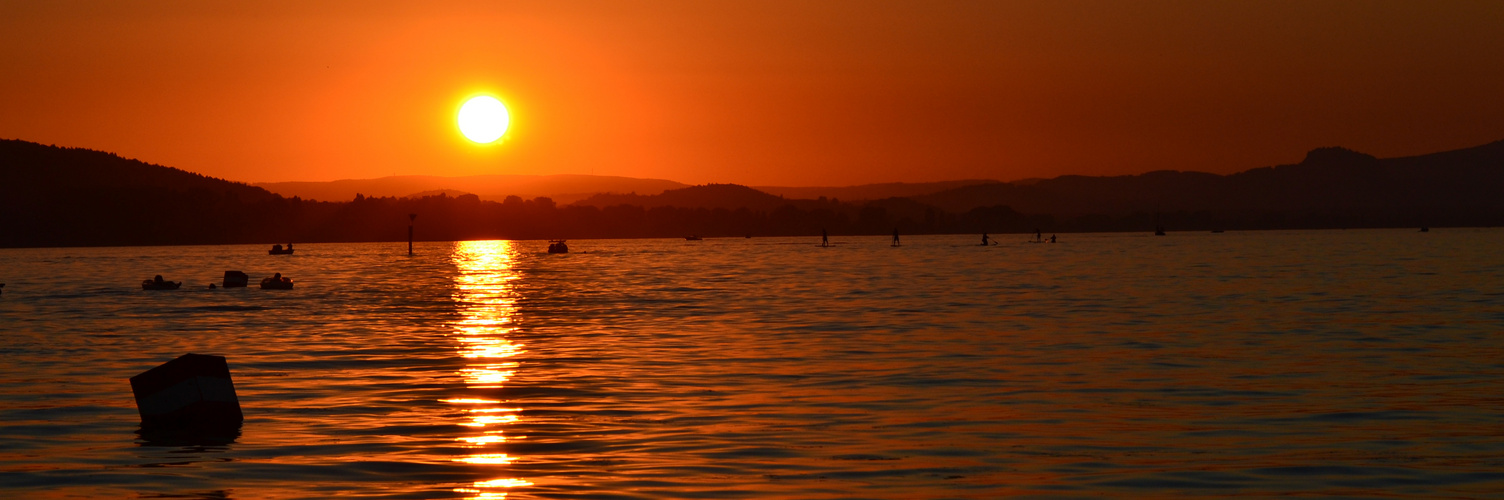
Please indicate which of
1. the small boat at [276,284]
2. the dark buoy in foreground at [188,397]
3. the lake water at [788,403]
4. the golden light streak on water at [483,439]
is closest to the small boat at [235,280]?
the small boat at [276,284]

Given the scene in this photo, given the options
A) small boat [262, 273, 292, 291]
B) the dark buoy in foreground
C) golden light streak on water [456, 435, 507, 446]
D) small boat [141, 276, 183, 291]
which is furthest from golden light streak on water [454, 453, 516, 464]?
small boat [141, 276, 183, 291]

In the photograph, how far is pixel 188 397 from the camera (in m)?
18.6

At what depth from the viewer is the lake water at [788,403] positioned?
47.9 feet

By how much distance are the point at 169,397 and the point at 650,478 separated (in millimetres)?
7908

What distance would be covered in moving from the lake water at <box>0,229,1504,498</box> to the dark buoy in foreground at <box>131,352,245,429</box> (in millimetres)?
579

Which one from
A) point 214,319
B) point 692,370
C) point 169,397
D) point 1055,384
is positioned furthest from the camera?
point 214,319

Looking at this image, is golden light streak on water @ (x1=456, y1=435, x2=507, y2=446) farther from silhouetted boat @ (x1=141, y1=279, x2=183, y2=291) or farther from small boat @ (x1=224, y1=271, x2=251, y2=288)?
small boat @ (x1=224, y1=271, x2=251, y2=288)

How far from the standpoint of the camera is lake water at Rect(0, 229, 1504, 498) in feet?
47.9

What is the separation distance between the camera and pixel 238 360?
3047 cm

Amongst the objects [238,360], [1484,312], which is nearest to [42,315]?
[238,360]

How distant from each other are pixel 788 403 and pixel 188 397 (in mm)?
8580

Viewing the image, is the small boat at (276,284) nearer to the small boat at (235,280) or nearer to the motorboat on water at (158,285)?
the small boat at (235,280)

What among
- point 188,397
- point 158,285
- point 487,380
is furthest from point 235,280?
point 188,397

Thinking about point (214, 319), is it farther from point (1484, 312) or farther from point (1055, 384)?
point (1484, 312)
